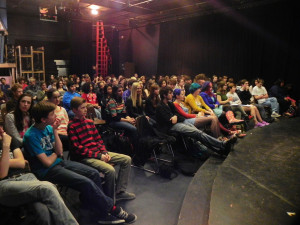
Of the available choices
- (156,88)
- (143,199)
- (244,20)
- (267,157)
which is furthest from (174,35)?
(143,199)

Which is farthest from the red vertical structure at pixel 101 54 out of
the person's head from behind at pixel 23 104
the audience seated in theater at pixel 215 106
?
the person's head from behind at pixel 23 104

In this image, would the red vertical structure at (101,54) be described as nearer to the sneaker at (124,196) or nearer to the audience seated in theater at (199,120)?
the audience seated in theater at (199,120)

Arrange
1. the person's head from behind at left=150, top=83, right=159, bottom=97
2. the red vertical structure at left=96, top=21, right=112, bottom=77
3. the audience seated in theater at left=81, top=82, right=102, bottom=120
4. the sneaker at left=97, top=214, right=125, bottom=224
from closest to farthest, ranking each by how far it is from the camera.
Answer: the sneaker at left=97, top=214, right=125, bottom=224, the person's head from behind at left=150, top=83, right=159, bottom=97, the audience seated in theater at left=81, top=82, right=102, bottom=120, the red vertical structure at left=96, top=21, right=112, bottom=77

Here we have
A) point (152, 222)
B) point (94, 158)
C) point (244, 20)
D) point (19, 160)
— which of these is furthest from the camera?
point (244, 20)

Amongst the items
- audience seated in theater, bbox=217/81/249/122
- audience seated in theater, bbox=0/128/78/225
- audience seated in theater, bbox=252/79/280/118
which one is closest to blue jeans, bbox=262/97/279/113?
audience seated in theater, bbox=252/79/280/118

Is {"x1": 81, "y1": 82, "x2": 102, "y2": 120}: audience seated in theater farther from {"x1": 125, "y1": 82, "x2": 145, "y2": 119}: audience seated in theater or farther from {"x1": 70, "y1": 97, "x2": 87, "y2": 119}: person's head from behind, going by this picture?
{"x1": 70, "y1": 97, "x2": 87, "y2": 119}: person's head from behind

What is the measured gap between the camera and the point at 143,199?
2889 millimetres

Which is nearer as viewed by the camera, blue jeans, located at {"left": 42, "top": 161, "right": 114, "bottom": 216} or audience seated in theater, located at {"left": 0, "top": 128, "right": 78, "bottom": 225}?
audience seated in theater, located at {"left": 0, "top": 128, "right": 78, "bottom": 225}

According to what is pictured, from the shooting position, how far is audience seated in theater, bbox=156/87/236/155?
3.78m

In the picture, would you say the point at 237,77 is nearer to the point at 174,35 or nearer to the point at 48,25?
the point at 174,35

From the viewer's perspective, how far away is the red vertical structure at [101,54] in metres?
13.7

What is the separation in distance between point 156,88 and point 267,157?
224 centimetres

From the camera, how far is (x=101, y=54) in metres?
13.8

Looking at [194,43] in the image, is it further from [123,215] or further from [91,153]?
[123,215]
